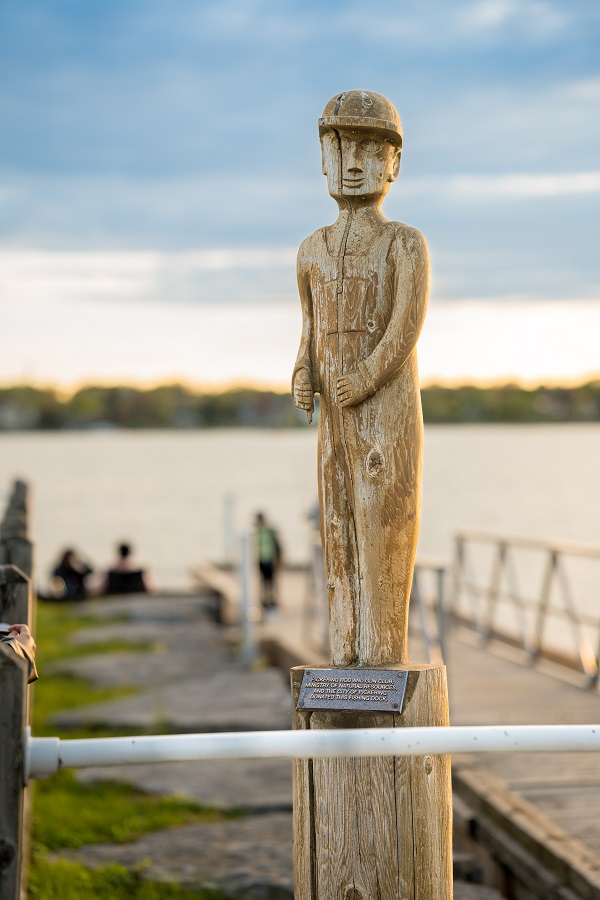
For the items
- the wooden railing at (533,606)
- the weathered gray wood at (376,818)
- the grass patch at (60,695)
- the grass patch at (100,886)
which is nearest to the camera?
→ the weathered gray wood at (376,818)

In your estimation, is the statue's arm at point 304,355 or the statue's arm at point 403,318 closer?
the statue's arm at point 403,318

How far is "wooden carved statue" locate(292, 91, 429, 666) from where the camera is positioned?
438cm

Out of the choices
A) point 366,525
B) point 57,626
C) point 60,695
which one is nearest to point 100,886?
point 366,525

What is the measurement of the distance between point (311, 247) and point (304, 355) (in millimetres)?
399

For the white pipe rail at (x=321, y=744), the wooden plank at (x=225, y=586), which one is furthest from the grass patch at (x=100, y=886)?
the wooden plank at (x=225, y=586)

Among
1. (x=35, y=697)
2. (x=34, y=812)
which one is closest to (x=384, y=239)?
(x=34, y=812)

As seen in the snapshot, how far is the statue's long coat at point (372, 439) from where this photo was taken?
438cm

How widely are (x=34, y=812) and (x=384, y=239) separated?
536 centimetres

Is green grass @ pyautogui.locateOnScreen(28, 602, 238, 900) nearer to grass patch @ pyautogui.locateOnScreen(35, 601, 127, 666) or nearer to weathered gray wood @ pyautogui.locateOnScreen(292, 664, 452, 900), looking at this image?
grass patch @ pyautogui.locateOnScreen(35, 601, 127, 666)

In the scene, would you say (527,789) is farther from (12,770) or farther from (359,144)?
(12,770)

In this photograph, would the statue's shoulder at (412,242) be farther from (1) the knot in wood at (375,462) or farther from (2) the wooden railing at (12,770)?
(2) the wooden railing at (12,770)

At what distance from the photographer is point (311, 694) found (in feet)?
14.0

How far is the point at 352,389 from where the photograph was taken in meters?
4.35

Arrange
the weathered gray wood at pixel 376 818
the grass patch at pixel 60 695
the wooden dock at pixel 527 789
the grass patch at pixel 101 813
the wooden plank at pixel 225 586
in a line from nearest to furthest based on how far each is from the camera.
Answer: the weathered gray wood at pixel 376 818
the wooden dock at pixel 527 789
the grass patch at pixel 101 813
the grass patch at pixel 60 695
the wooden plank at pixel 225 586
